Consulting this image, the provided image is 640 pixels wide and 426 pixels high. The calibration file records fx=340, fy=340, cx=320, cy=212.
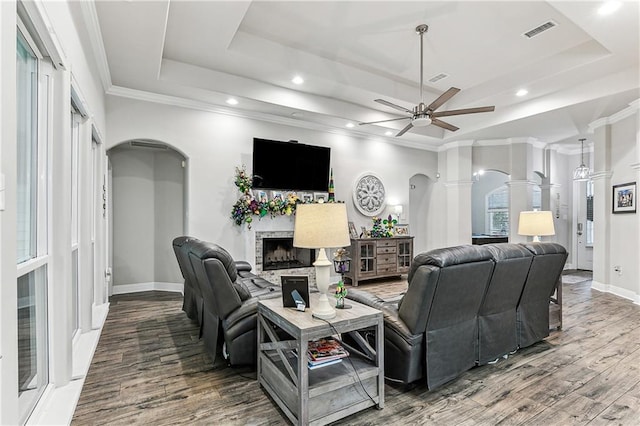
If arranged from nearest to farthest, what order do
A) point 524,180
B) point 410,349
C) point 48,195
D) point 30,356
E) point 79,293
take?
point 30,356 < point 48,195 < point 410,349 < point 79,293 < point 524,180

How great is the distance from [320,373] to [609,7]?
4.23 m

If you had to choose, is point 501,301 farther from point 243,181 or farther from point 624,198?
point 624,198

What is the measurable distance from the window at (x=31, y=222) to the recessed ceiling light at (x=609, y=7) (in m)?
4.60

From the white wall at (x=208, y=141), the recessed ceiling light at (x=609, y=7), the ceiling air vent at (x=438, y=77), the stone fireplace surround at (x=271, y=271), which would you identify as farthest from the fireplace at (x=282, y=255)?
the recessed ceiling light at (x=609, y=7)

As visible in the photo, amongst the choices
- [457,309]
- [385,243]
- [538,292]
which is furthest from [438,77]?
[457,309]

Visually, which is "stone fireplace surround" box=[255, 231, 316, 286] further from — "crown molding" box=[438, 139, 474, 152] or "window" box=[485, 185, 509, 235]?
"window" box=[485, 185, 509, 235]

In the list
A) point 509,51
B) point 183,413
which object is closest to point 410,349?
point 183,413

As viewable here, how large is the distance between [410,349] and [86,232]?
304cm

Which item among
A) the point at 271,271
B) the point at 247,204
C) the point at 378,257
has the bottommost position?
the point at 271,271

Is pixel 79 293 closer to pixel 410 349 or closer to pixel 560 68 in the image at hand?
pixel 410 349

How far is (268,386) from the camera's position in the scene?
8.09 feet

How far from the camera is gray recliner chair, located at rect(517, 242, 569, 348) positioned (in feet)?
10.1

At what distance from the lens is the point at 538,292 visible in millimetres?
3262

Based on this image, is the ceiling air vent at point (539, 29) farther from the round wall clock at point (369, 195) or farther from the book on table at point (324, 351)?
the book on table at point (324, 351)
